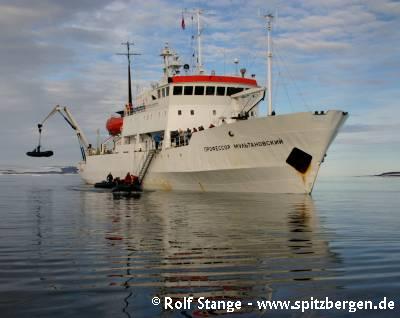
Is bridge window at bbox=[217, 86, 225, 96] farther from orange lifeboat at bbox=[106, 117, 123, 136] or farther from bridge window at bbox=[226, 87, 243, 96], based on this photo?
orange lifeboat at bbox=[106, 117, 123, 136]

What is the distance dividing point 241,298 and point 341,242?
19.7 ft

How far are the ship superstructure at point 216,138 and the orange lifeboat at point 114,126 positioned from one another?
231 centimetres

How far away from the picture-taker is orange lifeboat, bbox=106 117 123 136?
159 feet

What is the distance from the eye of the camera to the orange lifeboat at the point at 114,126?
159 ft

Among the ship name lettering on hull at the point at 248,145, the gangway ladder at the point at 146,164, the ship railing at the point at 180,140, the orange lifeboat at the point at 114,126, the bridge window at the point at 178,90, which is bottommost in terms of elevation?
the gangway ladder at the point at 146,164

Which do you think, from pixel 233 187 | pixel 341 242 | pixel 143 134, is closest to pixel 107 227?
pixel 341 242

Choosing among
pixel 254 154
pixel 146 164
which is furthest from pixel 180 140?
pixel 254 154

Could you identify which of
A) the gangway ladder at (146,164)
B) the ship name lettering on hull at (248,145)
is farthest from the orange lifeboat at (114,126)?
the ship name lettering on hull at (248,145)

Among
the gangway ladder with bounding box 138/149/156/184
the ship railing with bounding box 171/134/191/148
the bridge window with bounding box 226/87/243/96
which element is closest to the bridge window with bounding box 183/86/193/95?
the bridge window with bounding box 226/87/243/96

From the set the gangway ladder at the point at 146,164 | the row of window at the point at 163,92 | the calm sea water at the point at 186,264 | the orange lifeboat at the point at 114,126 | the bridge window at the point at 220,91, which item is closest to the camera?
the calm sea water at the point at 186,264

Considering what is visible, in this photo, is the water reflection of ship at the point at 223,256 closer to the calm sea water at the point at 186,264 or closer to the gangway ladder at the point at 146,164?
the calm sea water at the point at 186,264

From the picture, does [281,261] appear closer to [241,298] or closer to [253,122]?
[241,298]

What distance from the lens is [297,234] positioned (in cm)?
1333

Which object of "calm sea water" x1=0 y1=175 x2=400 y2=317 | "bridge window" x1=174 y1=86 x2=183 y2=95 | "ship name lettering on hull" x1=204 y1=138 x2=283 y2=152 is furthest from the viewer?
"bridge window" x1=174 y1=86 x2=183 y2=95
